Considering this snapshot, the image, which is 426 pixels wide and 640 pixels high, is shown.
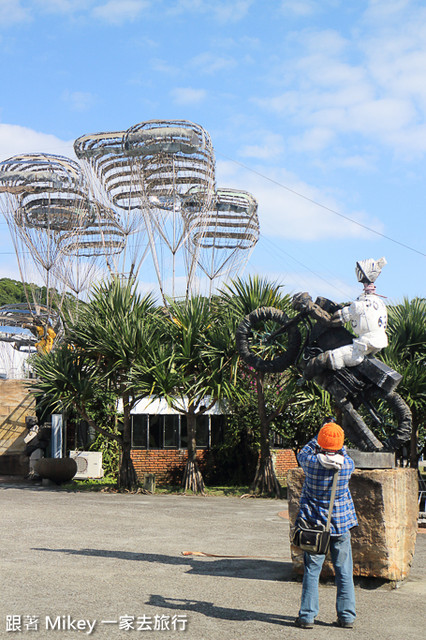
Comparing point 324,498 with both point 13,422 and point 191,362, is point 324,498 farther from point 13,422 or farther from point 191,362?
point 13,422

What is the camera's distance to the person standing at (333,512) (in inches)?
216

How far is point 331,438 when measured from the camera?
5820 mm

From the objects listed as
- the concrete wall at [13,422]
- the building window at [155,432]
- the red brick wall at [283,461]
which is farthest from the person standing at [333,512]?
the concrete wall at [13,422]

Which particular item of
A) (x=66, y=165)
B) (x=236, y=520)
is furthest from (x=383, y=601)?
(x=66, y=165)

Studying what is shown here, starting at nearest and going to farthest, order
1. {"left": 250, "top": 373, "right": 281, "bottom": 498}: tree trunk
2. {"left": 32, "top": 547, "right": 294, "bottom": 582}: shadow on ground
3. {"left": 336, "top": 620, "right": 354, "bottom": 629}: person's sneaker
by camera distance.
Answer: {"left": 336, "top": 620, "right": 354, "bottom": 629}: person's sneaker
{"left": 32, "top": 547, "right": 294, "bottom": 582}: shadow on ground
{"left": 250, "top": 373, "right": 281, "bottom": 498}: tree trunk

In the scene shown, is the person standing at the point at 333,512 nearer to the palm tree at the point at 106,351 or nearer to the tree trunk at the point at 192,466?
the palm tree at the point at 106,351

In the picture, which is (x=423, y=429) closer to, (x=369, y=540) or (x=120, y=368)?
(x=120, y=368)

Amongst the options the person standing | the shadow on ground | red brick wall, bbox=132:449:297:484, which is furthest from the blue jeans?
red brick wall, bbox=132:449:297:484

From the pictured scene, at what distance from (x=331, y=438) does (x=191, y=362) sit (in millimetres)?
12294

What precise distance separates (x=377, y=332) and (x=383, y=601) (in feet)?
9.02

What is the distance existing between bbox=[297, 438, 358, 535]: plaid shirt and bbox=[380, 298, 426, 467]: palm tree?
11.3 m

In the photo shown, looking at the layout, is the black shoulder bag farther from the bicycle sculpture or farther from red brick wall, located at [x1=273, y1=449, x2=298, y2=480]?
red brick wall, located at [x1=273, y1=449, x2=298, y2=480]

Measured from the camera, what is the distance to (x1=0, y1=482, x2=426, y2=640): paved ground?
5.34 m

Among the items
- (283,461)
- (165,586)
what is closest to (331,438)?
(165,586)
